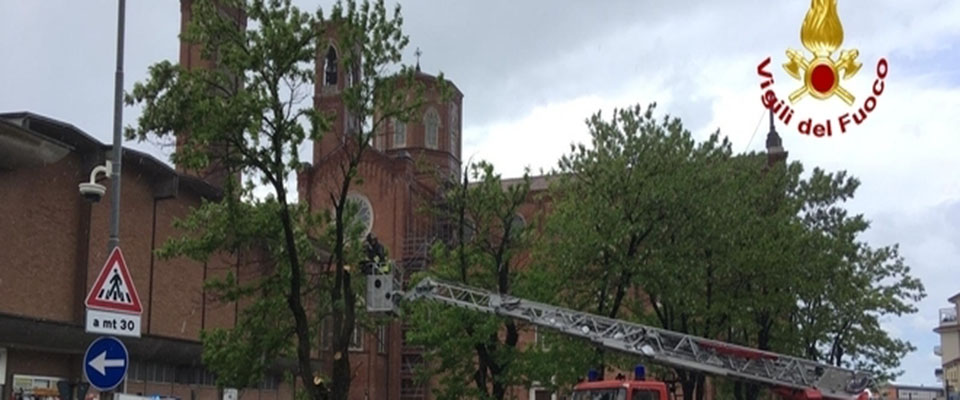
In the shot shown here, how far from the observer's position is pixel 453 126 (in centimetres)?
7638

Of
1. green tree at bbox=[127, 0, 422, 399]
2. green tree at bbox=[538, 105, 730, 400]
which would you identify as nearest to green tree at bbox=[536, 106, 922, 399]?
green tree at bbox=[538, 105, 730, 400]

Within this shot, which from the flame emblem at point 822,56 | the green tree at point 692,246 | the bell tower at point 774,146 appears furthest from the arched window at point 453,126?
the flame emblem at point 822,56

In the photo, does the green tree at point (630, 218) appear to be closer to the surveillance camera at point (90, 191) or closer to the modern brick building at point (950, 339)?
the surveillance camera at point (90, 191)

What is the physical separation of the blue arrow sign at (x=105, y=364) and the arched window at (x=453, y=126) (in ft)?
201

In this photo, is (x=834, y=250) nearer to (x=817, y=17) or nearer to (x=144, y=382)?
(x=817, y=17)

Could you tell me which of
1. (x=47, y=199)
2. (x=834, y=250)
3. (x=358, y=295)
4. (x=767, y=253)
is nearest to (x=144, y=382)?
→ (x=47, y=199)

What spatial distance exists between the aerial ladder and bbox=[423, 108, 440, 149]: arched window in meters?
48.1

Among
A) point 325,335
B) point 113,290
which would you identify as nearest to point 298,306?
point 113,290

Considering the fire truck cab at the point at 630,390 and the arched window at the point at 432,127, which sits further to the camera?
the arched window at the point at 432,127

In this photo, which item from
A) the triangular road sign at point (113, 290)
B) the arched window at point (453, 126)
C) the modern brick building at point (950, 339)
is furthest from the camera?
the modern brick building at point (950, 339)

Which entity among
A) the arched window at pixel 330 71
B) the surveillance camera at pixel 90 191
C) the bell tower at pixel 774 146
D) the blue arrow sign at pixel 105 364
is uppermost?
the arched window at pixel 330 71

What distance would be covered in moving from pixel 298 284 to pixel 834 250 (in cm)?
2249

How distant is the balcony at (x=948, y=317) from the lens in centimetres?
9355

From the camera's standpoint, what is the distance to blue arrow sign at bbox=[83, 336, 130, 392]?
1405 centimetres
